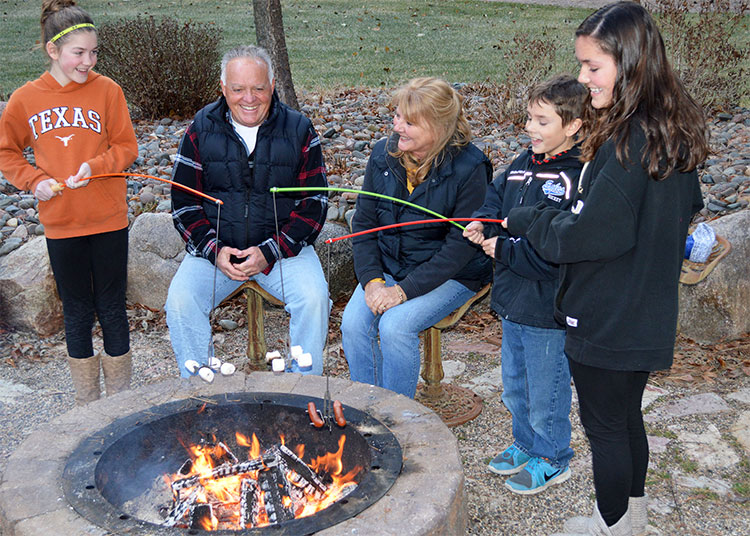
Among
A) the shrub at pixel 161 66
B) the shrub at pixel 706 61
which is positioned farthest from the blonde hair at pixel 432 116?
the shrub at pixel 161 66

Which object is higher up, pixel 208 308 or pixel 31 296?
pixel 208 308

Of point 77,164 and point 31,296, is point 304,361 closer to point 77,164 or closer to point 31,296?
point 77,164

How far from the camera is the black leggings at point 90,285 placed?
147 inches

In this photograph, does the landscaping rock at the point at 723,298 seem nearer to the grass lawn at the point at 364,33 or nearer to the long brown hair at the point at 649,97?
the long brown hair at the point at 649,97

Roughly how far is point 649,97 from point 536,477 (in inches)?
67.8

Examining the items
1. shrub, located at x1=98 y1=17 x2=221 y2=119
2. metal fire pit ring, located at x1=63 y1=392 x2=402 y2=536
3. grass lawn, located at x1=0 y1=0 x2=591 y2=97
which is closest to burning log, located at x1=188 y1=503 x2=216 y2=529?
metal fire pit ring, located at x1=63 y1=392 x2=402 y2=536

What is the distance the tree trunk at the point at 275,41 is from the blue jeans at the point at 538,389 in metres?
4.85

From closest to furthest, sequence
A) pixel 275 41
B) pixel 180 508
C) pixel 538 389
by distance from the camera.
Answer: pixel 180 508, pixel 538 389, pixel 275 41

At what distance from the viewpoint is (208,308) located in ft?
12.6

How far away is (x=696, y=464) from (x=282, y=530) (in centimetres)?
213

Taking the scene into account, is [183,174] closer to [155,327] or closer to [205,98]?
[155,327]

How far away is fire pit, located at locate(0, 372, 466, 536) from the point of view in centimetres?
229

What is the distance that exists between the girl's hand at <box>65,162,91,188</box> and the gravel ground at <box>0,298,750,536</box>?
1.36 m

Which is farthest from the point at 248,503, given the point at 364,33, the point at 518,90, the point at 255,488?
the point at 364,33
